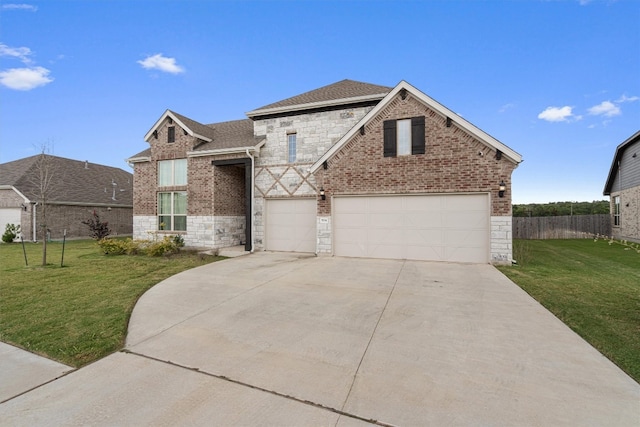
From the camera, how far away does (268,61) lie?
15.0 meters

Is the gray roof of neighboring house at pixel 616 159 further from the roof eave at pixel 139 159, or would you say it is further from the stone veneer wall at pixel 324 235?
the roof eave at pixel 139 159

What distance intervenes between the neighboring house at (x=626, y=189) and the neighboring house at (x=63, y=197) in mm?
33829

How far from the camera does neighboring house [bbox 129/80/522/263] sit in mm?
9656

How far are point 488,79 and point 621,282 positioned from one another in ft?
35.5

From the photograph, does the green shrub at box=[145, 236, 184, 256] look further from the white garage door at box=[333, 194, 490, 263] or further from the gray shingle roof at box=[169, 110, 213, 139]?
the white garage door at box=[333, 194, 490, 263]

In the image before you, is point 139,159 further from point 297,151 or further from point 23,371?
point 23,371

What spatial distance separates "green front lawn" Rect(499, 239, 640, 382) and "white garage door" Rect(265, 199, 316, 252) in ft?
24.9

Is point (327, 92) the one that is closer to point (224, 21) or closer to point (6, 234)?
point (224, 21)

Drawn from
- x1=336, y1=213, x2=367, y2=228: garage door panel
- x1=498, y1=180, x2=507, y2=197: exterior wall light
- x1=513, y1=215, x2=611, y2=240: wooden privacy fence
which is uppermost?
x1=498, y1=180, x2=507, y2=197: exterior wall light

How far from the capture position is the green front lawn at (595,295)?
374 centimetres

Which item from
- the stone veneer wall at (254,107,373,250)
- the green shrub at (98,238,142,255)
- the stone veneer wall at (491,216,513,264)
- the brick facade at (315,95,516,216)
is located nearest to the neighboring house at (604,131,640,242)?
the stone veneer wall at (491,216,513,264)

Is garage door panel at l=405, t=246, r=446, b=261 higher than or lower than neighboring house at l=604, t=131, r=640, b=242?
lower

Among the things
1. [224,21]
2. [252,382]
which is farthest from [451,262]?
[224,21]

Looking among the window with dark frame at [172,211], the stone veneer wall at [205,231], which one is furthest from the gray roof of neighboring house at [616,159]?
the window with dark frame at [172,211]
